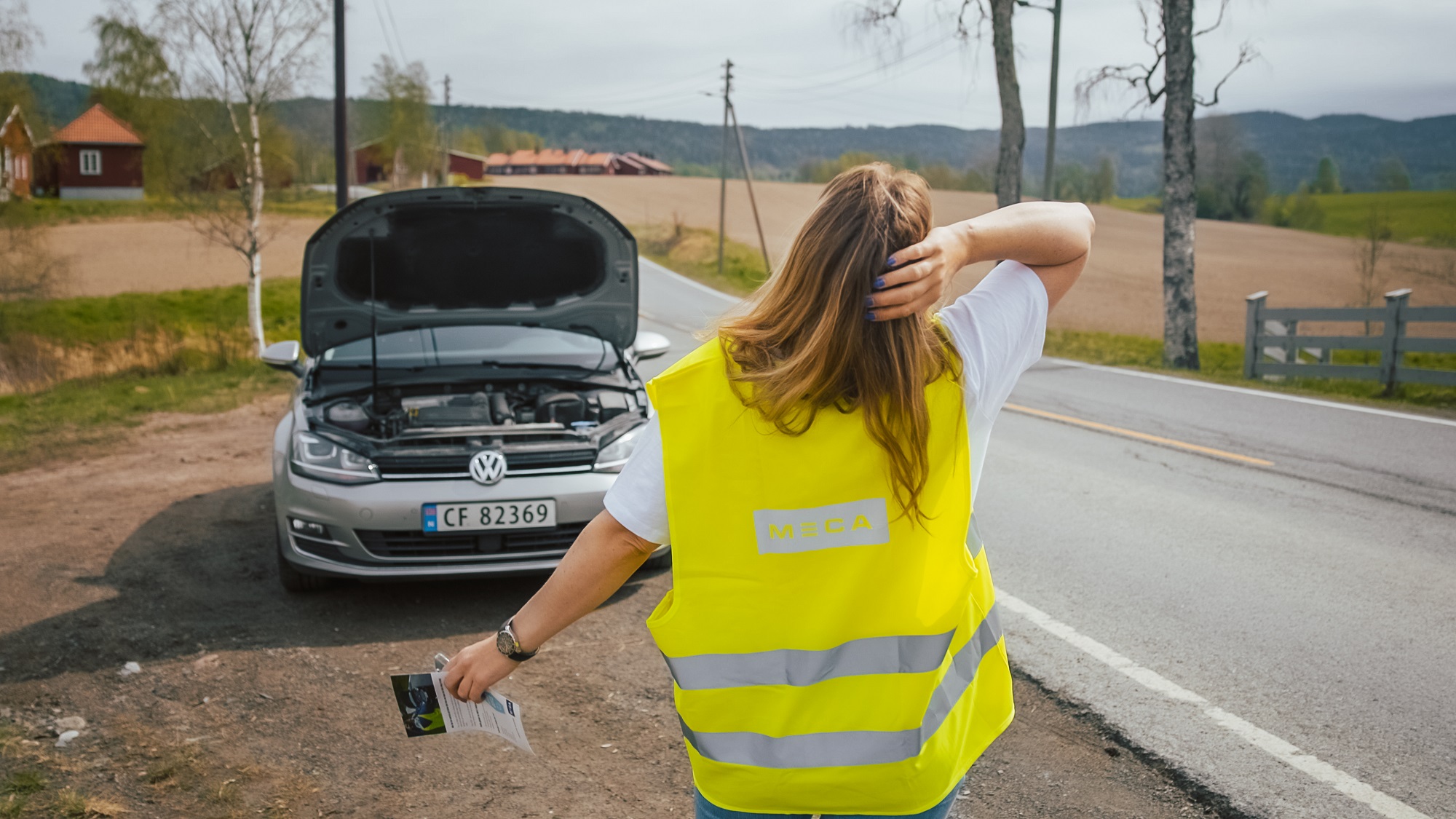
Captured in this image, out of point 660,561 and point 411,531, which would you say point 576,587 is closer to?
point 411,531

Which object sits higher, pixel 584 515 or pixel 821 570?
pixel 821 570

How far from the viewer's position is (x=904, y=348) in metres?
1.41

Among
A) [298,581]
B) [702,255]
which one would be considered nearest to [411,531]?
[298,581]

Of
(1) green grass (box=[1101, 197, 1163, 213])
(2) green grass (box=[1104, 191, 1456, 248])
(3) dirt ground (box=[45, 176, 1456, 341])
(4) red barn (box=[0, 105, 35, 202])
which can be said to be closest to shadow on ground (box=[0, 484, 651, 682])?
(3) dirt ground (box=[45, 176, 1456, 341])

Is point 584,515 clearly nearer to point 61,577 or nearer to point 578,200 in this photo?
point 578,200

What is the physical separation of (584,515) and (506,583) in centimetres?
90

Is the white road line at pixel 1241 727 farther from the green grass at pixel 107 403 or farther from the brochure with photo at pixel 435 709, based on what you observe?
the green grass at pixel 107 403

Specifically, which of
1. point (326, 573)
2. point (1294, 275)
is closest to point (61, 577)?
point (326, 573)

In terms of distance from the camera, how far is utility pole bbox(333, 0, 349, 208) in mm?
16344

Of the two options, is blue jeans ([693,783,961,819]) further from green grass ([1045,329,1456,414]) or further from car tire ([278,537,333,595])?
green grass ([1045,329,1456,414])

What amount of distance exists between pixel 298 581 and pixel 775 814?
4.12 meters

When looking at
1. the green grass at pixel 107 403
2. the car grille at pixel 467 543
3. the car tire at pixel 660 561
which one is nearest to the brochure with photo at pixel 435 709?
the car grille at pixel 467 543

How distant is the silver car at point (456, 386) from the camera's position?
462 cm

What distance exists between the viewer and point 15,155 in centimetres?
1812
